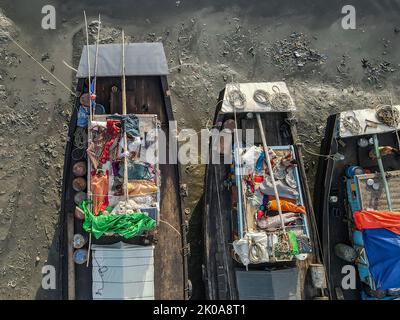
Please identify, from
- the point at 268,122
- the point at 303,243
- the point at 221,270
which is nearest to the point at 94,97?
the point at 268,122

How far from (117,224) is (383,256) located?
25.3 feet

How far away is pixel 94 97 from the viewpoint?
38.9 ft

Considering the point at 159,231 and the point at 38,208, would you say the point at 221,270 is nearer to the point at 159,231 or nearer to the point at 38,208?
the point at 159,231

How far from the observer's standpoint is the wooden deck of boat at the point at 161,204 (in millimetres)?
12250

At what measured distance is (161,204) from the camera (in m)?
12.6

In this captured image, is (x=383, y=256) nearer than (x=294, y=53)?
Yes

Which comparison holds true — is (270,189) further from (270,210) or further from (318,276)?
(318,276)

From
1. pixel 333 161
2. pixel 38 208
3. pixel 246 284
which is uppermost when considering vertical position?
pixel 333 161

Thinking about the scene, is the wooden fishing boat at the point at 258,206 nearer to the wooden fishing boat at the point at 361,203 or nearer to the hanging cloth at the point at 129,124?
the wooden fishing boat at the point at 361,203

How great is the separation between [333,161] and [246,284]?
486 cm

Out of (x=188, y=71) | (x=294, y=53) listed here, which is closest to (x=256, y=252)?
(x=188, y=71)

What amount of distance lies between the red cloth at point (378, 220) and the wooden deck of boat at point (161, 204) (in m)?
5.32

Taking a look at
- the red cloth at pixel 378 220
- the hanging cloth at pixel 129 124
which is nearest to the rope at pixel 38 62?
the hanging cloth at pixel 129 124

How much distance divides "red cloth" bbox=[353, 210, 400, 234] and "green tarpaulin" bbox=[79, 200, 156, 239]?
635cm
